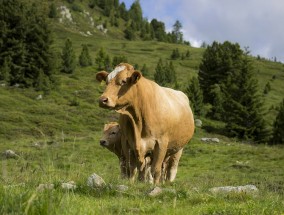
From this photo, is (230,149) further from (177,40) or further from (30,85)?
(177,40)

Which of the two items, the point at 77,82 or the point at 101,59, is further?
the point at 101,59

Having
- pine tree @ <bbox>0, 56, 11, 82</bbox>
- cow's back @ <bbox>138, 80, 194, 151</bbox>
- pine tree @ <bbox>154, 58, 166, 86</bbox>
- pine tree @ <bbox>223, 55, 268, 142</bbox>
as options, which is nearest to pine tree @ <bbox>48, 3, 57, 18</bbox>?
pine tree @ <bbox>154, 58, 166, 86</bbox>

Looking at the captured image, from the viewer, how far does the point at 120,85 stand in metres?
9.16

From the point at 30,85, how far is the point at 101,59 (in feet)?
91.8

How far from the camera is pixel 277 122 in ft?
168

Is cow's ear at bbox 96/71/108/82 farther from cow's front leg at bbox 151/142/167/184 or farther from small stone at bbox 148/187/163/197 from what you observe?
small stone at bbox 148/187/163/197

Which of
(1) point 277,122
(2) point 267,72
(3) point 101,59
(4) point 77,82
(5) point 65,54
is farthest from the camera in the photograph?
(2) point 267,72

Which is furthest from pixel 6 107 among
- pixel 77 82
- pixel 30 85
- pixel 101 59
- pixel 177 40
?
pixel 177 40

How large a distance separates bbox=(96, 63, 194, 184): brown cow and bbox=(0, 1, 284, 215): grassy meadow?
836 millimetres

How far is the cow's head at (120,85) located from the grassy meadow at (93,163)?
139 cm

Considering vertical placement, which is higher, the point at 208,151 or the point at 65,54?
the point at 65,54

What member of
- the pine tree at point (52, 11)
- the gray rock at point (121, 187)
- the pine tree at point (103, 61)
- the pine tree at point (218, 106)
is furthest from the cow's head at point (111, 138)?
the pine tree at point (52, 11)

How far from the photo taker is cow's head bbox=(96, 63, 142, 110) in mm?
8980

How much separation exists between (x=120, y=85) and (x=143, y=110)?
925mm
